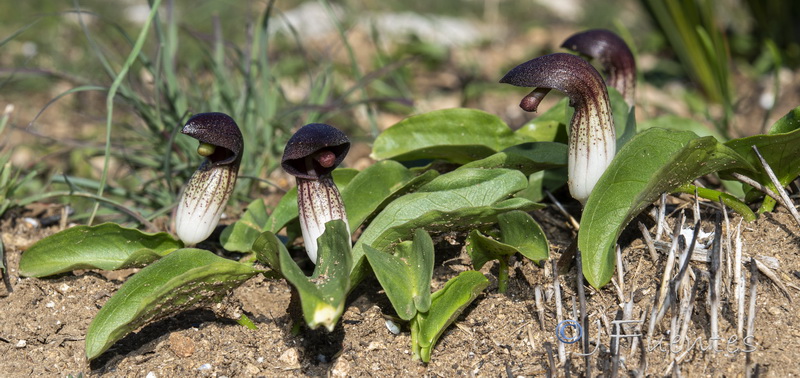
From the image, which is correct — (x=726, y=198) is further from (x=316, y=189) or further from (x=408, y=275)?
(x=316, y=189)

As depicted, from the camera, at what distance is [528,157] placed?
2680 millimetres

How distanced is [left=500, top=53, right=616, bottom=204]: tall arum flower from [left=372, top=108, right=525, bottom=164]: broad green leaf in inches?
24.2

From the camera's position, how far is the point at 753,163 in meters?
2.55

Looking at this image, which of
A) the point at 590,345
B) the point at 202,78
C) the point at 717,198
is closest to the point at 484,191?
the point at 590,345

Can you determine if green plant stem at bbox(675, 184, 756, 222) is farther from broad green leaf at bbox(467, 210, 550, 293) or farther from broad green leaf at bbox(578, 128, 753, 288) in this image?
broad green leaf at bbox(467, 210, 550, 293)

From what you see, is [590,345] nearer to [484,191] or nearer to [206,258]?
[484,191]

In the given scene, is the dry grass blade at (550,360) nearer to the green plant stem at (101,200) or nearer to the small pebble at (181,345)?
the small pebble at (181,345)

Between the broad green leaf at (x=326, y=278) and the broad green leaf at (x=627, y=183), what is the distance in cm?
76

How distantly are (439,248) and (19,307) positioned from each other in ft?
5.22

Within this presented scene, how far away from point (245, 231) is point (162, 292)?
2.44 feet

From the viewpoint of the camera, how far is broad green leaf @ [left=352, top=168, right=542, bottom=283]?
233cm

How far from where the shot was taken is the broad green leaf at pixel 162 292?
6.97 ft

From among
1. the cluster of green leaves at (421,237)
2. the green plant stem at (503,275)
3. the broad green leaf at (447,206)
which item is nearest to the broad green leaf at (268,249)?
the cluster of green leaves at (421,237)

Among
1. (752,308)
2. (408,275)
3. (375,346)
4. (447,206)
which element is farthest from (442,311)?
(752,308)
